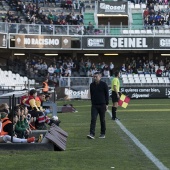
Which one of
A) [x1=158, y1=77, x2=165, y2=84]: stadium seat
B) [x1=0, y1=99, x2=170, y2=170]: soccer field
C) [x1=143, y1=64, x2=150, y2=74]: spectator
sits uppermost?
[x1=143, y1=64, x2=150, y2=74]: spectator

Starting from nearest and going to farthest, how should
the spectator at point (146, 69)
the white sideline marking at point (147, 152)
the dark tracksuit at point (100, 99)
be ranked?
1. the white sideline marking at point (147, 152)
2. the dark tracksuit at point (100, 99)
3. the spectator at point (146, 69)

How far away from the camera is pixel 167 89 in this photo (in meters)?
46.8

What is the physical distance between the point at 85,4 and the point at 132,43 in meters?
9.90

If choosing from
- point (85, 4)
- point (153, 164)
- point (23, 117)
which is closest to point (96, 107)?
point (23, 117)

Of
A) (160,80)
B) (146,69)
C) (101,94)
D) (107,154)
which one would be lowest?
(107,154)

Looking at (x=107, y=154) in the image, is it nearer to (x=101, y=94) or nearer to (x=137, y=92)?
(x=101, y=94)

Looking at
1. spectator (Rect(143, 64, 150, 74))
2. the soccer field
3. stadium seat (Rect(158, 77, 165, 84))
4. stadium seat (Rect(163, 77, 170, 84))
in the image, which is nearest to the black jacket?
the soccer field

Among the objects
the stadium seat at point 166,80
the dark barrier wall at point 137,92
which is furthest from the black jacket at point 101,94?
the stadium seat at point 166,80

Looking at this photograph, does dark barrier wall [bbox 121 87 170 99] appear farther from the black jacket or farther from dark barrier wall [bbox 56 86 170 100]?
the black jacket

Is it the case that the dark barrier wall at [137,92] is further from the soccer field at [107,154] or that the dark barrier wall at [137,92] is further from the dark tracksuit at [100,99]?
the dark tracksuit at [100,99]

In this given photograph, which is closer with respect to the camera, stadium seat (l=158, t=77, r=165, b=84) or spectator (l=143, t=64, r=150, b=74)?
stadium seat (l=158, t=77, r=165, b=84)

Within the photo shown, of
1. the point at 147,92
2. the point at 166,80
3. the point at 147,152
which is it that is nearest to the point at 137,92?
the point at 147,92

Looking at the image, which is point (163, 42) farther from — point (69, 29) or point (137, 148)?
point (137, 148)

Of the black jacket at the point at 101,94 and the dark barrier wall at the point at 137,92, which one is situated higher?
the black jacket at the point at 101,94
